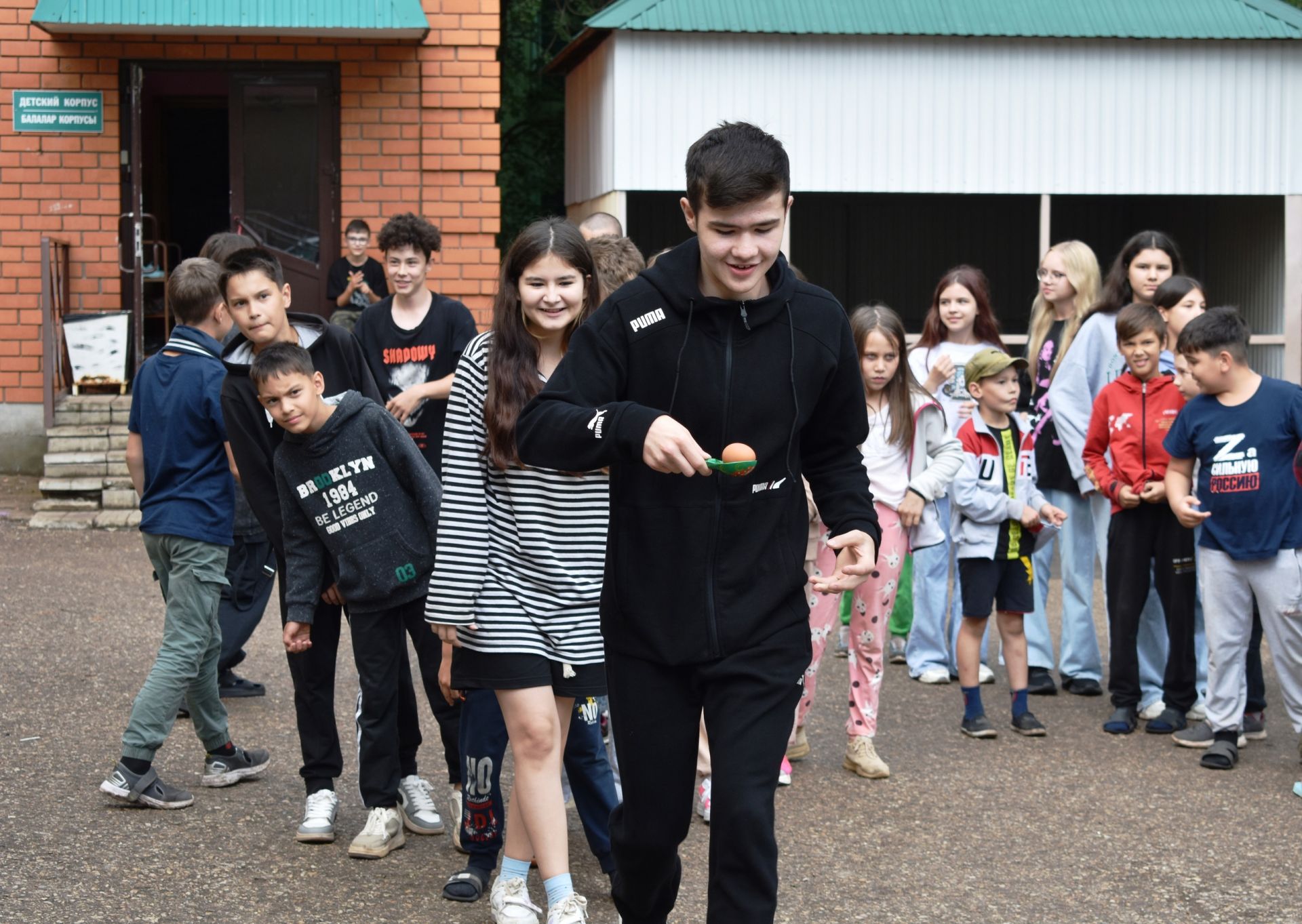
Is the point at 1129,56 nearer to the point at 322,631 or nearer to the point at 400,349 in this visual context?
the point at 400,349

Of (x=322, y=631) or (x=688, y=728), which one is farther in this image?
(x=322, y=631)

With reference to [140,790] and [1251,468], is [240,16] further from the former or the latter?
[1251,468]

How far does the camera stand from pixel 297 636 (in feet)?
15.8

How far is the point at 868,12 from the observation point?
12625mm

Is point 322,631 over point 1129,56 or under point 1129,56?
under

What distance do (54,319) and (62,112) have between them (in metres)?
1.79

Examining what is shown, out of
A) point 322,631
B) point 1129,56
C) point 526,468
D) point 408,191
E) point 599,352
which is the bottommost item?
point 322,631

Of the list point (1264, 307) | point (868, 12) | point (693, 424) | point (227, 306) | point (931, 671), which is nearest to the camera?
point (693, 424)

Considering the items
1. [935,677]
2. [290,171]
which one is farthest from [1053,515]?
[290,171]

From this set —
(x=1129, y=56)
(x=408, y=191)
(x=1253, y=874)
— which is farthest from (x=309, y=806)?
(x=1129, y=56)

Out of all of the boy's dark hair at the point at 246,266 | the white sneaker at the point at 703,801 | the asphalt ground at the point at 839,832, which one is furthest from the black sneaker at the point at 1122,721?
the boy's dark hair at the point at 246,266

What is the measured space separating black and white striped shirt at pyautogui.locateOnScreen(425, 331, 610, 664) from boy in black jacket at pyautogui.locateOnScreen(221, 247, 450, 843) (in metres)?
0.99

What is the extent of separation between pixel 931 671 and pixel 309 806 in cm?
369

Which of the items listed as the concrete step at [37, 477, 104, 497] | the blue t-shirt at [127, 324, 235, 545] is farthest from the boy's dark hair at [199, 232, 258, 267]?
the concrete step at [37, 477, 104, 497]
